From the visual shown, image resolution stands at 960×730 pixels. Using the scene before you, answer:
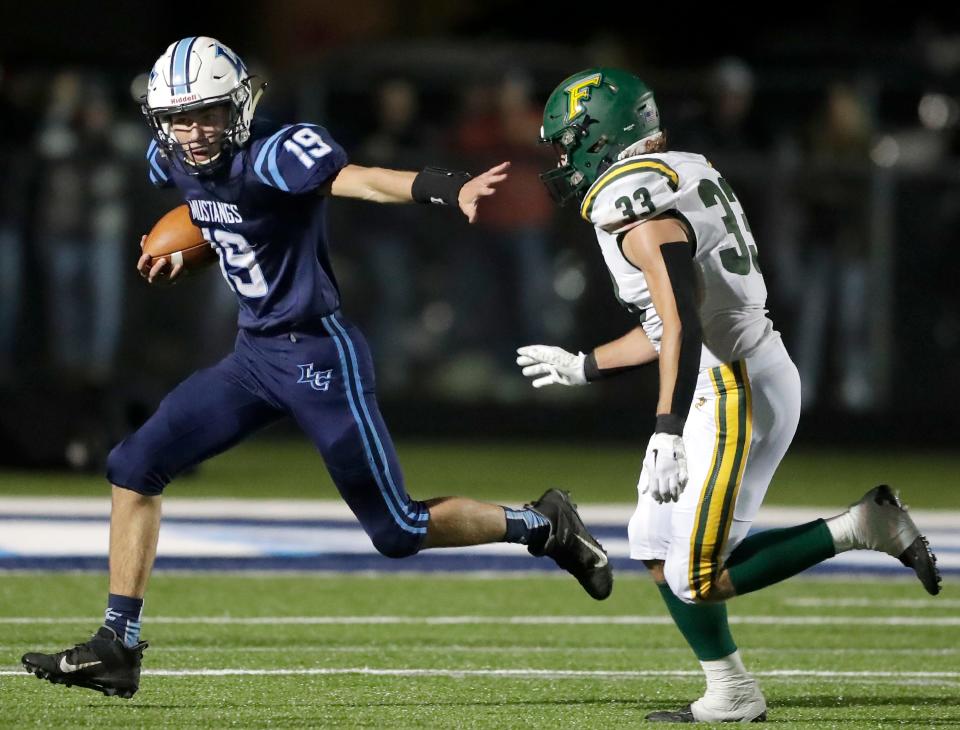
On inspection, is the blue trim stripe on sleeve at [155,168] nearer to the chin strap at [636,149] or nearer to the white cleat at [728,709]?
the chin strap at [636,149]

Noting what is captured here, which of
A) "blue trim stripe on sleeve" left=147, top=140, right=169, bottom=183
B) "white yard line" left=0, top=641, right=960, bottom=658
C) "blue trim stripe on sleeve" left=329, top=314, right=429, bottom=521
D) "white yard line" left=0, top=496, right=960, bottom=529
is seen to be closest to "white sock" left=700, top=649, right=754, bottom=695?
"blue trim stripe on sleeve" left=329, top=314, right=429, bottom=521

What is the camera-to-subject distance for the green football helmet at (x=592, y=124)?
4.71 meters

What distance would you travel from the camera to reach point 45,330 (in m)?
11.1

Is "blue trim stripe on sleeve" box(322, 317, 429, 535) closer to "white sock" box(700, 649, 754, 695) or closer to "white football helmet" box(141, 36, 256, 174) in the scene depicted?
"white football helmet" box(141, 36, 256, 174)

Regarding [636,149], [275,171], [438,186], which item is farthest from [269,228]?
[636,149]

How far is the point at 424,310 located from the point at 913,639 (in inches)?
228

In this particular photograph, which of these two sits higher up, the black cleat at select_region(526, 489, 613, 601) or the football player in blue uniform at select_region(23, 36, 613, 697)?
the football player in blue uniform at select_region(23, 36, 613, 697)

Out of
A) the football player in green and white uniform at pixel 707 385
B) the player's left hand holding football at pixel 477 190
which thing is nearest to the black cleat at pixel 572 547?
the football player in green and white uniform at pixel 707 385

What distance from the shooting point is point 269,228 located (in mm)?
4984

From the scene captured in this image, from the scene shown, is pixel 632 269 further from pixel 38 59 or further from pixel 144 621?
pixel 38 59

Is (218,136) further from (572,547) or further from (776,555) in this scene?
(776,555)

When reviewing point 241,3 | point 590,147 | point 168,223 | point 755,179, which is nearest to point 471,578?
point 168,223

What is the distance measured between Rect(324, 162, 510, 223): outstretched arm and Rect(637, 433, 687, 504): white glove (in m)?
0.70

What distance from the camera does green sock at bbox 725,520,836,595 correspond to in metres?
4.68
